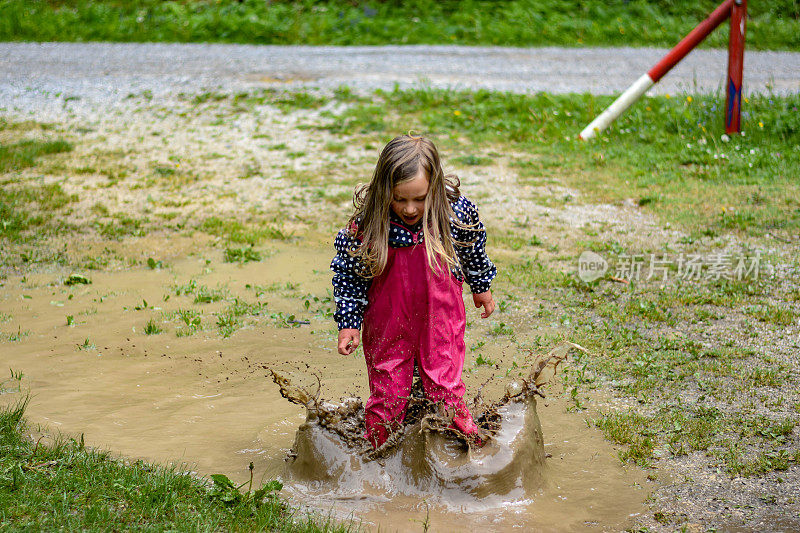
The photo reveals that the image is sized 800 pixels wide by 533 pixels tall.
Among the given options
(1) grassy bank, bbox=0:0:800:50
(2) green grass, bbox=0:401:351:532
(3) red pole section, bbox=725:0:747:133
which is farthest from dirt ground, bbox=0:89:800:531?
(1) grassy bank, bbox=0:0:800:50

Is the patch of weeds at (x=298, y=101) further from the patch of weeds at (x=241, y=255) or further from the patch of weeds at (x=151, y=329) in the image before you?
the patch of weeds at (x=151, y=329)

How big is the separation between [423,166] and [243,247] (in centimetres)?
391

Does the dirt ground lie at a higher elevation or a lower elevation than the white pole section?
Result: lower

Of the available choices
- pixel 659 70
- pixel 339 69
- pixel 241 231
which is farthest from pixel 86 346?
pixel 339 69

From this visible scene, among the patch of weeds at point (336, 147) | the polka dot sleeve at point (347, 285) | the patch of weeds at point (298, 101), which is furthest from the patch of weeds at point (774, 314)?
the patch of weeds at point (298, 101)

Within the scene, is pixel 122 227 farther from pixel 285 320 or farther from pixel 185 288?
pixel 285 320

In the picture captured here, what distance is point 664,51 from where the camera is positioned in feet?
44.5

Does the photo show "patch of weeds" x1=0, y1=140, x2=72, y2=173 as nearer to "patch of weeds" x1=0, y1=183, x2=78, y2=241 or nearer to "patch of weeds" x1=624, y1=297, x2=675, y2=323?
"patch of weeds" x1=0, y1=183, x2=78, y2=241

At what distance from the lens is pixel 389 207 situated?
3.47m

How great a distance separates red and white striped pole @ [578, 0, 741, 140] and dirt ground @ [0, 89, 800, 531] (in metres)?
1.31

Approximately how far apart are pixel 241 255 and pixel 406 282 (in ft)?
11.4

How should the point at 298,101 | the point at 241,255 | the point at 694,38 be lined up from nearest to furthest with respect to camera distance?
the point at 241,255, the point at 694,38, the point at 298,101

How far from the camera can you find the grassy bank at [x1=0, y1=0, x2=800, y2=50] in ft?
47.5

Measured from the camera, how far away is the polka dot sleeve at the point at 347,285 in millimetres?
3555
